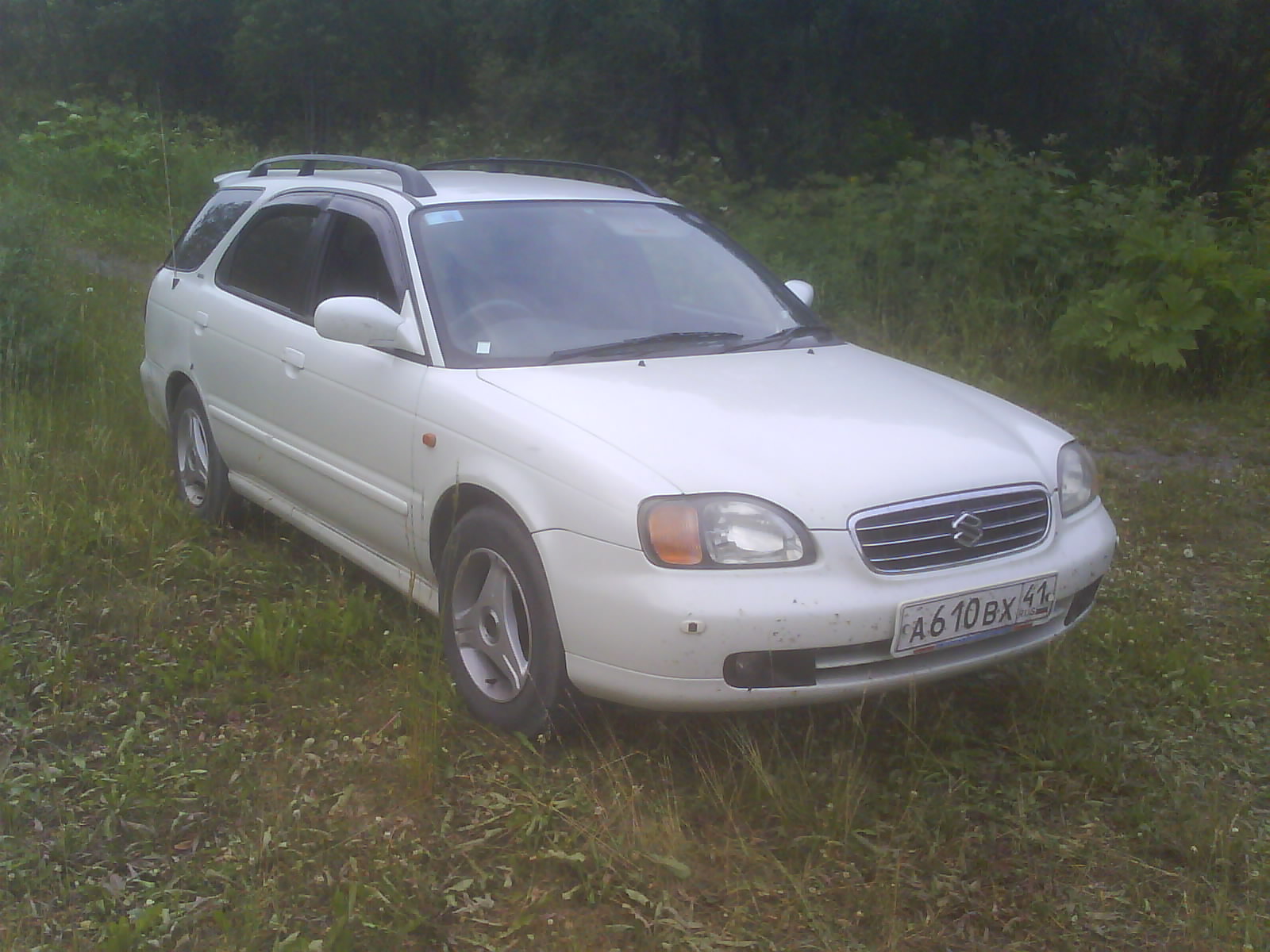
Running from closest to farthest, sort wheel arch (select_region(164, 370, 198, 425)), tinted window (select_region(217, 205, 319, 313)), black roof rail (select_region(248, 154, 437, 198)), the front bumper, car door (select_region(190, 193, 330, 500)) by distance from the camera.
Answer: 1. the front bumper
2. black roof rail (select_region(248, 154, 437, 198))
3. car door (select_region(190, 193, 330, 500))
4. tinted window (select_region(217, 205, 319, 313))
5. wheel arch (select_region(164, 370, 198, 425))

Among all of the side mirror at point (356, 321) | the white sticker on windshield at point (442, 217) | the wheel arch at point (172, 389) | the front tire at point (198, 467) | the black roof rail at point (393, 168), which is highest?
the black roof rail at point (393, 168)

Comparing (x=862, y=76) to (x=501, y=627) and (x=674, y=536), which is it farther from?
(x=674, y=536)

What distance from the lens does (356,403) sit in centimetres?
416

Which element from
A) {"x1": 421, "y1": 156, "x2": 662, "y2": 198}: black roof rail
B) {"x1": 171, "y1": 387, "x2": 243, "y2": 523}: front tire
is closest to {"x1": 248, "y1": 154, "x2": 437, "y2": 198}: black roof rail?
{"x1": 421, "y1": 156, "x2": 662, "y2": 198}: black roof rail

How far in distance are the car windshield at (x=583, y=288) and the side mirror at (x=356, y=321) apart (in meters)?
0.15

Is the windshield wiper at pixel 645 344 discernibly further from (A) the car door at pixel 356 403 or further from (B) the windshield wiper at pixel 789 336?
(A) the car door at pixel 356 403

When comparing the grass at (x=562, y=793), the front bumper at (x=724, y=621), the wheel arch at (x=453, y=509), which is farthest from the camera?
the wheel arch at (x=453, y=509)

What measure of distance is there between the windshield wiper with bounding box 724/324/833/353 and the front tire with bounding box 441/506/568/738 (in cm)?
114

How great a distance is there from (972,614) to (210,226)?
12.6 feet

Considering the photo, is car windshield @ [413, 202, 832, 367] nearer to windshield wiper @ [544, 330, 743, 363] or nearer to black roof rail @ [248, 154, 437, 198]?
windshield wiper @ [544, 330, 743, 363]

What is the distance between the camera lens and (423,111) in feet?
79.1

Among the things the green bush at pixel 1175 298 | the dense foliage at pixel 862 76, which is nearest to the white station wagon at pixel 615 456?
the green bush at pixel 1175 298

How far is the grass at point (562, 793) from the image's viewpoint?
9.39 ft

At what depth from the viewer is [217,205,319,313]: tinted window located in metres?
4.79
